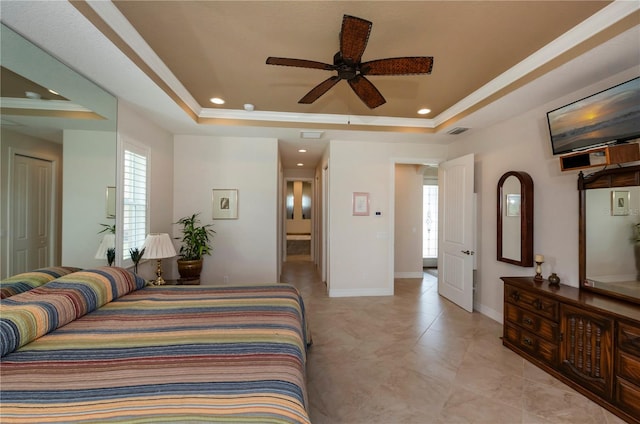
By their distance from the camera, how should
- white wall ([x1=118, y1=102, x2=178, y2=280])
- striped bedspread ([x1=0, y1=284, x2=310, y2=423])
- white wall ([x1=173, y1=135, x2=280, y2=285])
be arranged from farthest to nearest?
white wall ([x1=173, y1=135, x2=280, y2=285])
white wall ([x1=118, y1=102, x2=178, y2=280])
striped bedspread ([x1=0, y1=284, x2=310, y2=423])

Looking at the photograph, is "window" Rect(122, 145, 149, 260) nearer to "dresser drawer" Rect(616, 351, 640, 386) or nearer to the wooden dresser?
the wooden dresser

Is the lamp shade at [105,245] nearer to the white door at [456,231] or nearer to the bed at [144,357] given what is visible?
the bed at [144,357]

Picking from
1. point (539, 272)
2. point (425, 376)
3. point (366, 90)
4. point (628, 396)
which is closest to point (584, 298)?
point (539, 272)

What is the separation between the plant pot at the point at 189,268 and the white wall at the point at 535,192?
3892 mm

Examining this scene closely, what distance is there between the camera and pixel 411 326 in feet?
10.8

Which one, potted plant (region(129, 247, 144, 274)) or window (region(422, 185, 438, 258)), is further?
window (region(422, 185, 438, 258))

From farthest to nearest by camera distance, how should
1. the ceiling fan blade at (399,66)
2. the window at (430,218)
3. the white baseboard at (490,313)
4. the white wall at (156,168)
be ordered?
the window at (430,218)
the white baseboard at (490,313)
the white wall at (156,168)
the ceiling fan blade at (399,66)

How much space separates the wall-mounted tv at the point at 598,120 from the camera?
200 centimetres

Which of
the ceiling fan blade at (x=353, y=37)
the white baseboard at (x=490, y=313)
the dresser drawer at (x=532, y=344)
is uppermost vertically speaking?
the ceiling fan blade at (x=353, y=37)

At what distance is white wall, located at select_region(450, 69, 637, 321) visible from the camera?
264 cm

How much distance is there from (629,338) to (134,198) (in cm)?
454

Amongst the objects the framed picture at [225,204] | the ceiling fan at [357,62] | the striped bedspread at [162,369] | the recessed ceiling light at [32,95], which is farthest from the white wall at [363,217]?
the recessed ceiling light at [32,95]

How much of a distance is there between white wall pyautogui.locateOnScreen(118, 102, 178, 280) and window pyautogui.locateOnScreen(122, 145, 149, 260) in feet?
0.39

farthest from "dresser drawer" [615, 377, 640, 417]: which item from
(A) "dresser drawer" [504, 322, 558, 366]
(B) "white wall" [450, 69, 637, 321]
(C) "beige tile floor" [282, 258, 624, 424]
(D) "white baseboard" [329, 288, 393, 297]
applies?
(D) "white baseboard" [329, 288, 393, 297]
